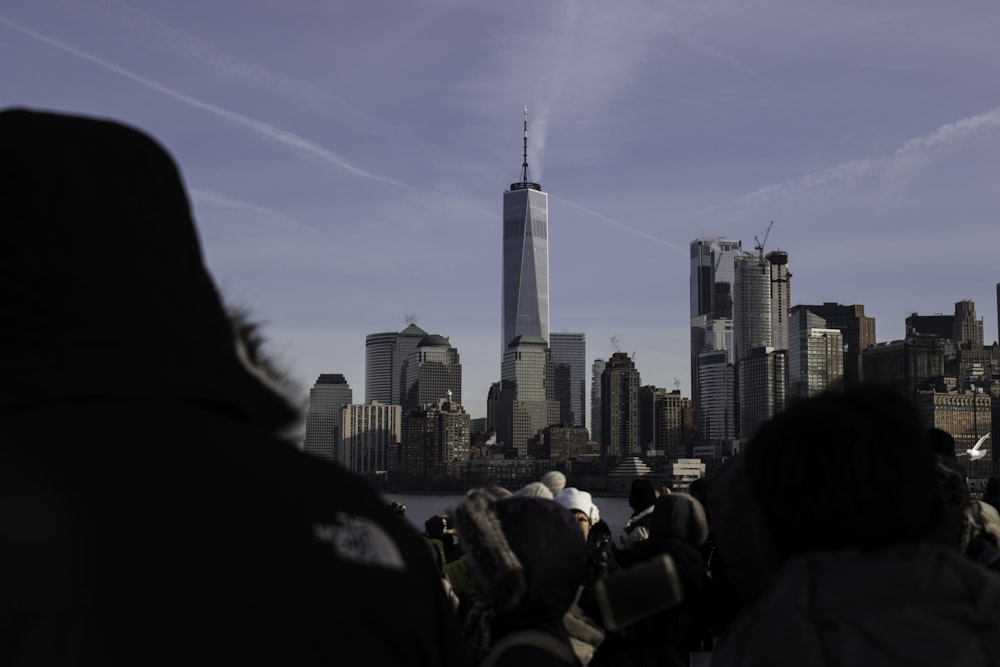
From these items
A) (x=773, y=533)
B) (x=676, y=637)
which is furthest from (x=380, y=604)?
(x=676, y=637)

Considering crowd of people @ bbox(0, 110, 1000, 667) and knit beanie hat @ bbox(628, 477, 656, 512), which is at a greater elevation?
crowd of people @ bbox(0, 110, 1000, 667)

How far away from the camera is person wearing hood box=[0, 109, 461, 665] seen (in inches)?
42.7

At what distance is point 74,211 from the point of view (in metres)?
1.25

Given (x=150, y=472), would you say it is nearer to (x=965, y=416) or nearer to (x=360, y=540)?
(x=360, y=540)

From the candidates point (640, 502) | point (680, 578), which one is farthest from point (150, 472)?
point (640, 502)

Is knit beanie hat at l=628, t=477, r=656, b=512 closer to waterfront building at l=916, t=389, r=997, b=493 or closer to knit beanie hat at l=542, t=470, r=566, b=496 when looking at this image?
knit beanie hat at l=542, t=470, r=566, b=496

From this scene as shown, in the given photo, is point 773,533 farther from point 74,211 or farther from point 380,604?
point 74,211

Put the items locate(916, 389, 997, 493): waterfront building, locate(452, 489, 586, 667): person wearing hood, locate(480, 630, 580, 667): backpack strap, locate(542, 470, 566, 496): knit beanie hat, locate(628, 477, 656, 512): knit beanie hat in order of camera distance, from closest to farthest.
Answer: locate(480, 630, 580, 667): backpack strap → locate(452, 489, 586, 667): person wearing hood → locate(628, 477, 656, 512): knit beanie hat → locate(542, 470, 566, 496): knit beanie hat → locate(916, 389, 997, 493): waterfront building

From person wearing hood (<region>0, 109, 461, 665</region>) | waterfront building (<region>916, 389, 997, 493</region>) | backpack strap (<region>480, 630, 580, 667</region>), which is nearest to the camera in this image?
person wearing hood (<region>0, 109, 461, 665</region>)

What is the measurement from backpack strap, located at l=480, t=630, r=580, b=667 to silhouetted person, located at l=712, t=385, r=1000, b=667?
3.76 ft

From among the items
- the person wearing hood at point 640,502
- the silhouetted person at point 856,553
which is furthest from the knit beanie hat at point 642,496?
the silhouetted person at point 856,553

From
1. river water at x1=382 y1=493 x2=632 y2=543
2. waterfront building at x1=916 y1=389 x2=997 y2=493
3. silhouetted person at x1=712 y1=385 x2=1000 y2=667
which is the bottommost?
river water at x1=382 y1=493 x2=632 y2=543

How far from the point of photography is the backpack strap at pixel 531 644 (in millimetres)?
3246

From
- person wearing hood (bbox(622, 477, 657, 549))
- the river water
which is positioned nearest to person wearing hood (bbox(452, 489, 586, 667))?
person wearing hood (bbox(622, 477, 657, 549))
